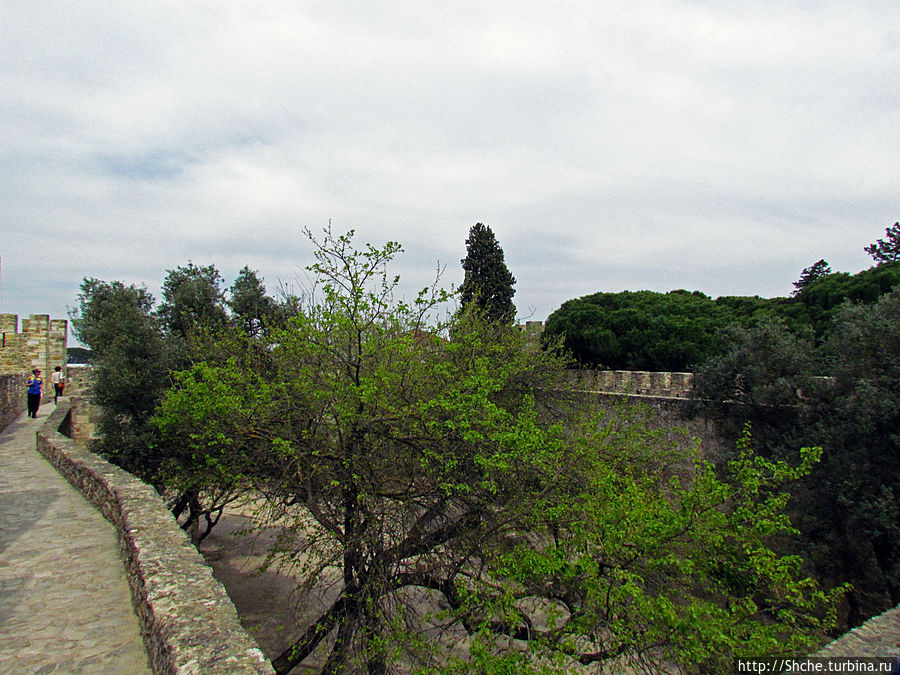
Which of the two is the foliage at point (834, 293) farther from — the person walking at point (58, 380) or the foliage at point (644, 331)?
the person walking at point (58, 380)

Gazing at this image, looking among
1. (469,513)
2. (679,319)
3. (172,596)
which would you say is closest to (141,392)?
(469,513)

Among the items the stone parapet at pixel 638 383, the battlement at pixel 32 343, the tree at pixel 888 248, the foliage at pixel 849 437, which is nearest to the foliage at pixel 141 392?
the battlement at pixel 32 343

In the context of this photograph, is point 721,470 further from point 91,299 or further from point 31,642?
point 91,299

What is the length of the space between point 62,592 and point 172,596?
1.65 meters

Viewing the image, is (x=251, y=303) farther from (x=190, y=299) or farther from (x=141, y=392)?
(x=141, y=392)

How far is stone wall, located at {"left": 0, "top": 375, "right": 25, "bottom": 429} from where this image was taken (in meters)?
14.0

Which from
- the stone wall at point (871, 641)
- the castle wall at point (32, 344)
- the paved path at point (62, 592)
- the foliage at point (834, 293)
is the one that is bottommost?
the stone wall at point (871, 641)

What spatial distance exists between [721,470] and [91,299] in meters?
17.2

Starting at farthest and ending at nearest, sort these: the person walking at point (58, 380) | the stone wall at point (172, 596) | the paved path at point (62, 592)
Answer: the person walking at point (58, 380), the paved path at point (62, 592), the stone wall at point (172, 596)

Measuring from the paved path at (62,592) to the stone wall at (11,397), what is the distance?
333 inches

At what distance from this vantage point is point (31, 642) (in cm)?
352

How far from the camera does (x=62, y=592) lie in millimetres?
4301

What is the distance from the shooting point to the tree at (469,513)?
5.09m

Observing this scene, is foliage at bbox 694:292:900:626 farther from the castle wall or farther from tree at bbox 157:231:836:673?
the castle wall
